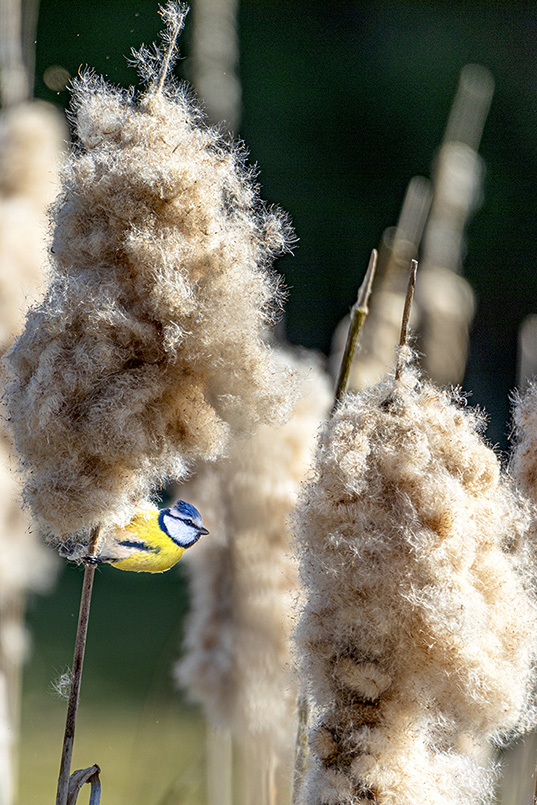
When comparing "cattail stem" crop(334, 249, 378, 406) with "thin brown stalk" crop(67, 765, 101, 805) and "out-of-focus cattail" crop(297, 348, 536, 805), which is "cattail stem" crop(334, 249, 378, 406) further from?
"thin brown stalk" crop(67, 765, 101, 805)

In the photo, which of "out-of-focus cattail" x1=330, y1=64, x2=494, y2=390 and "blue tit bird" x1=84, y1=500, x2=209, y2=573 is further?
"out-of-focus cattail" x1=330, y1=64, x2=494, y2=390

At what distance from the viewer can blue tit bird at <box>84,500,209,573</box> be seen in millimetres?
435

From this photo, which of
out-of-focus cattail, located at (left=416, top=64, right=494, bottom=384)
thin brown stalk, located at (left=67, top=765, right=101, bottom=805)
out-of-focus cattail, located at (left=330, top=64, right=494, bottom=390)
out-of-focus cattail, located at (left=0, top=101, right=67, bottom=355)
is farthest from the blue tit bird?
out-of-focus cattail, located at (left=416, top=64, right=494, bottom=384)

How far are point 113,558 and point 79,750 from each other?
106cm

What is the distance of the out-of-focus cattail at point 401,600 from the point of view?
0.39m

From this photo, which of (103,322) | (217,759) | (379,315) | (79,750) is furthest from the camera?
(79,750)

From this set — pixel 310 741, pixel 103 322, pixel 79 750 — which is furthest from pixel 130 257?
pixel 79 750

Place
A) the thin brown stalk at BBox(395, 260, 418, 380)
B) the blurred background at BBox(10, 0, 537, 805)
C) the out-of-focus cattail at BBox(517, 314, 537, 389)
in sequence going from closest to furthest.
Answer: the thin brown stalk at BBox(395, 260, 418, 380) → the out-of-focus cattail at BBox(517, 314, 537, 389) → the blurred background at BBox(10, 0, 537, 805)

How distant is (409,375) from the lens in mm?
426

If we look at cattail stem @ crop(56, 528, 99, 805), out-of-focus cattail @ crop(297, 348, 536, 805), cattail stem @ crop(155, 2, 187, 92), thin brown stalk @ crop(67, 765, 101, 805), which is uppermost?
cattail stem @ crop(155, 2, 187, 92)

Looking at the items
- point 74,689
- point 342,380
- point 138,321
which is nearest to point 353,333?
point 342,380

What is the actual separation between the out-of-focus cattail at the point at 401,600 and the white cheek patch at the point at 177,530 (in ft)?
0.24

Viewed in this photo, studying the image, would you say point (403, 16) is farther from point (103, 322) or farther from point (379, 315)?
point (103, 322)

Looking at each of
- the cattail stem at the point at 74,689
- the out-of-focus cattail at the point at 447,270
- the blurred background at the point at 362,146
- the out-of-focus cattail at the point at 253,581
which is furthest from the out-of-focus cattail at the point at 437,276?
the blurred background at the point at 362,146
